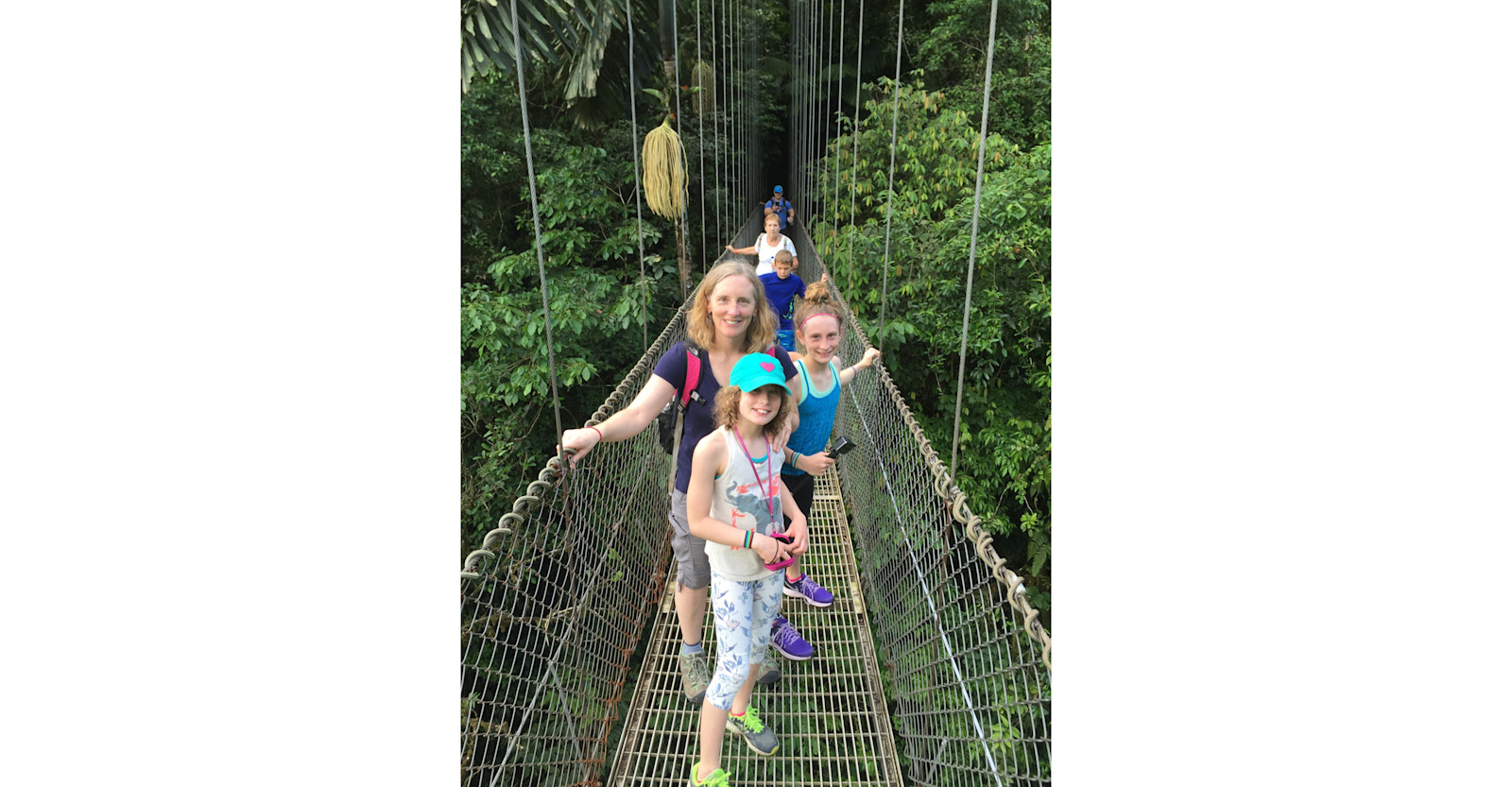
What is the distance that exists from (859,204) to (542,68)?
9.33 ft

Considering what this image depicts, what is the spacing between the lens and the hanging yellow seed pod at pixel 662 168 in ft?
12.9

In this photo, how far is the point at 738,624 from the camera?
125cm

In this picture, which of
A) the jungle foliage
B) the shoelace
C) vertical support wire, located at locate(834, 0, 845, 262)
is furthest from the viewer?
vertical support wire, located at locate(834, 0, 845, 262)

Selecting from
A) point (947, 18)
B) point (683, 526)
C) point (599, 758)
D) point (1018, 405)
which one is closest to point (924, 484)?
point (683, 526)

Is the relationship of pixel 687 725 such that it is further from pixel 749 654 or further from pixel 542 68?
pixel 542 68

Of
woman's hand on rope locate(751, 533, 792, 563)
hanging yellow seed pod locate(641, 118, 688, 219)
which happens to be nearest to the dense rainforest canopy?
hanging yellow seed pod locate(641, 118, 688, 219)

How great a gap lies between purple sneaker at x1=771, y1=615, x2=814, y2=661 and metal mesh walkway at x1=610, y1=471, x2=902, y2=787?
0.04 meters

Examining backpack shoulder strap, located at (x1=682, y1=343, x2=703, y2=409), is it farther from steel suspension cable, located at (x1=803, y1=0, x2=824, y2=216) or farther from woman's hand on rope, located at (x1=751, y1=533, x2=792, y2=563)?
steel suspension cable, located at (x1=803, y1=0, x2=824, y2=216)

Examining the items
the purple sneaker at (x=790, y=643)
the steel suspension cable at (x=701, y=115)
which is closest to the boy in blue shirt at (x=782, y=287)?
the purple sneaker at (x=790, y=643)

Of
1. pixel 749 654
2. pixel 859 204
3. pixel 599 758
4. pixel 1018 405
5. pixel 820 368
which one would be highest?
pixel 859 204

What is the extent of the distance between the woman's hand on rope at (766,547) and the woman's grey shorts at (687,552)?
250mm

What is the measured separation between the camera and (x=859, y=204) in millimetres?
7094

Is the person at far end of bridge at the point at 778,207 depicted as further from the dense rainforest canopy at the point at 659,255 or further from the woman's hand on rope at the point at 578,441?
the woman's hand on rope at the point at 578,441

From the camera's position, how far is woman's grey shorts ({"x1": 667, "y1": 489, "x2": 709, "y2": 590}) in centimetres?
144
